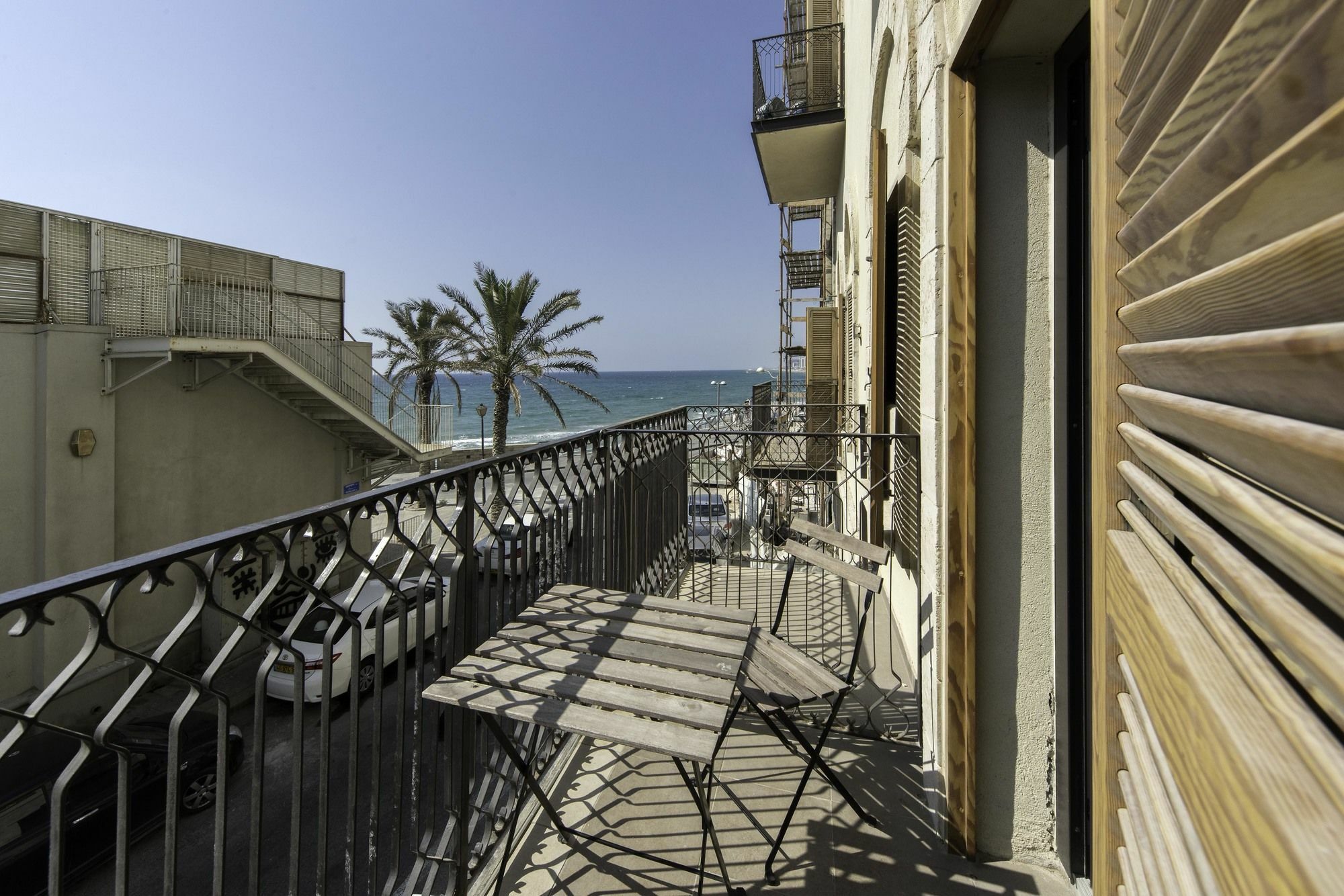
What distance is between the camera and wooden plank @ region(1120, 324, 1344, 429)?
481mm

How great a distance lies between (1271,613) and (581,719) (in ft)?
5.11

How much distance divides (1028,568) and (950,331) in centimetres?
93

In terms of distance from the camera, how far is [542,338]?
18.4 m

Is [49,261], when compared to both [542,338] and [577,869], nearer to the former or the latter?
[542,338]

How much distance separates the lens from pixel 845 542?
9.36 ft

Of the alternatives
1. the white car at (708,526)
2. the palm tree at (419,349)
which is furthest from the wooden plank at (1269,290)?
the palm tree at (419,349)

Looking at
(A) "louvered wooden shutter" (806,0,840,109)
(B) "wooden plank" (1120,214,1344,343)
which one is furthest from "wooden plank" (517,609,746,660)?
(A) "louvered wooden shutter" (806,0,840,109)

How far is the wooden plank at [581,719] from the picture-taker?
1.62 metres

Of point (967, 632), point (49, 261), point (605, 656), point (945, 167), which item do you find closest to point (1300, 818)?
point (605, 656)

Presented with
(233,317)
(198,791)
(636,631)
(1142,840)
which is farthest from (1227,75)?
(233,317)

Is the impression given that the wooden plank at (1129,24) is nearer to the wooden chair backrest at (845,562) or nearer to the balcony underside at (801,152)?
the wooden chair backrest at (845,562)

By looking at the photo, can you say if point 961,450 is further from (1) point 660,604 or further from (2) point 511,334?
(2) point 511,334

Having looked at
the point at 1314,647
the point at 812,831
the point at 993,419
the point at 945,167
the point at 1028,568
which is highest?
the point at 945,167

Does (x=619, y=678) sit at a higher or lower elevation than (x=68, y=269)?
lower
